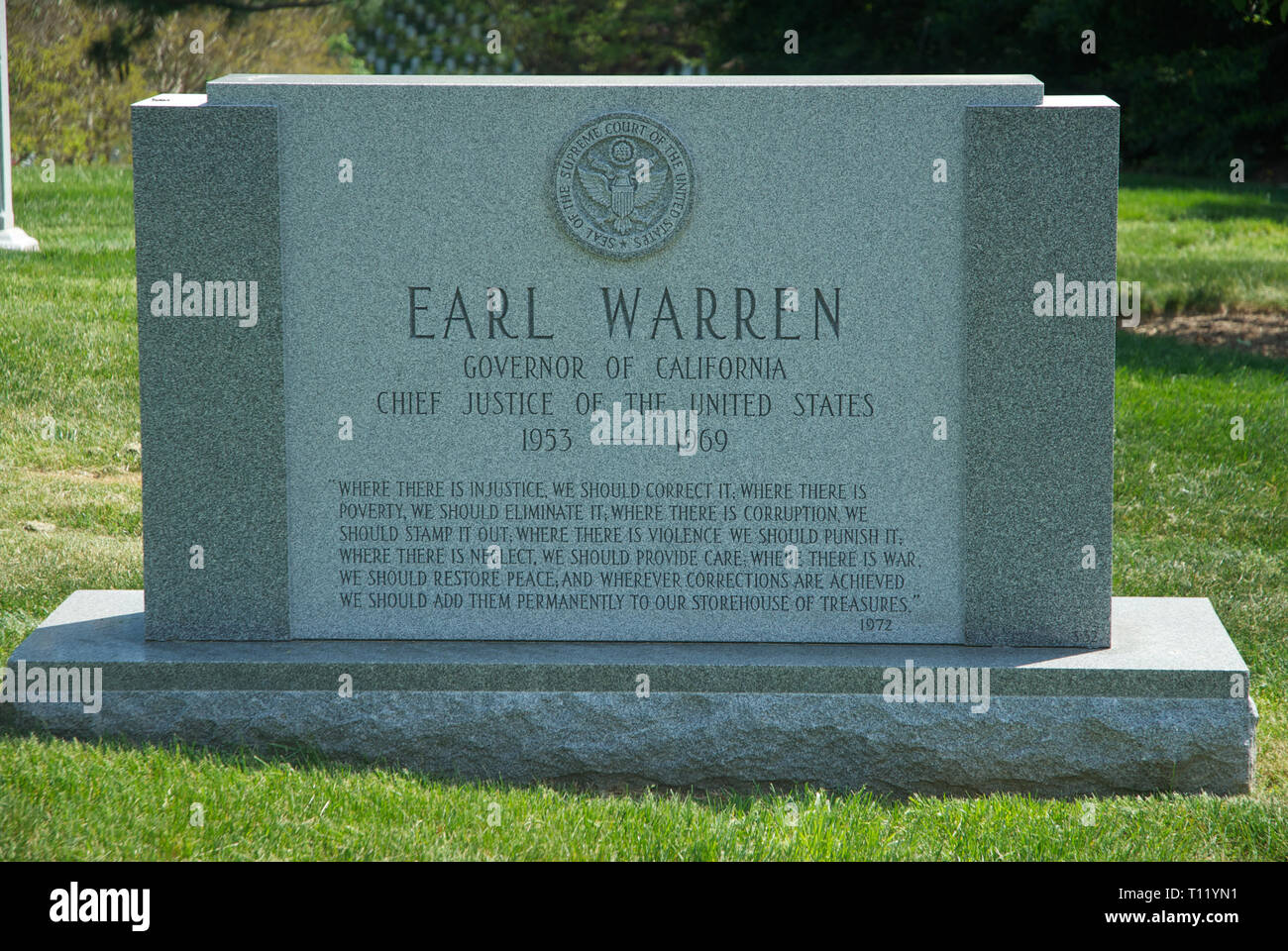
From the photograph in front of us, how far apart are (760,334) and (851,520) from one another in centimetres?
68

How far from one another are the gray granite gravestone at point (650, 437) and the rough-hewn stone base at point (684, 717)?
12mm

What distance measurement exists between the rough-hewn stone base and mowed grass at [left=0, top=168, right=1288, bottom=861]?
0.12m

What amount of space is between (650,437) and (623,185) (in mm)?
821

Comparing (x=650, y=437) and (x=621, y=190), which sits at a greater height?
(x=621, y=190)

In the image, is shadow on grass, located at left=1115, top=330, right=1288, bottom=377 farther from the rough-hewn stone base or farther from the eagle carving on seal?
the eagle carving on seal

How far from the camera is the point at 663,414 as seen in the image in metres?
4.73

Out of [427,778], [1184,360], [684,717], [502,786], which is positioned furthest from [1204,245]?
[427,778]

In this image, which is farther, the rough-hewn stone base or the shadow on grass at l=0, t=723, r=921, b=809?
the rough-hewn stone base

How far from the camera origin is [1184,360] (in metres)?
9.65

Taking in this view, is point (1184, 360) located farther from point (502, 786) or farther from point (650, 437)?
point (502, 786)

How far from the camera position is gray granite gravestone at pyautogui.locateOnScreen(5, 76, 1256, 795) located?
4566mm

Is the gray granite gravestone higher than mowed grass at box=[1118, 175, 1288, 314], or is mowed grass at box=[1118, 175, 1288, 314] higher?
mowed grass at box=[1118, 175, 1288, 314]

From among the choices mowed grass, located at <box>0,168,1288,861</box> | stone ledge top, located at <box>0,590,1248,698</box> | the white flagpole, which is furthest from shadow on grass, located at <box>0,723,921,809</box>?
the white flagpole

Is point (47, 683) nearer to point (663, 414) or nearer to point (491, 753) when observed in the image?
point (491, 753)
